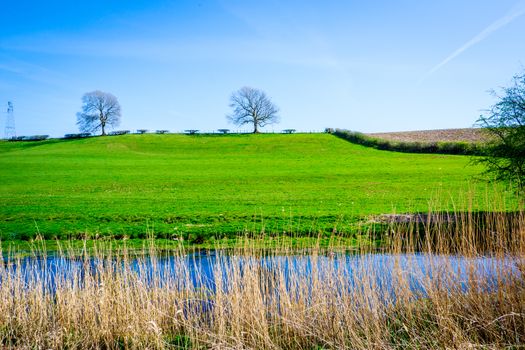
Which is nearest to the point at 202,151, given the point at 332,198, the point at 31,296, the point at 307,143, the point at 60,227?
the point at 307,143

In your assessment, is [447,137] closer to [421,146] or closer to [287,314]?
[421,146]

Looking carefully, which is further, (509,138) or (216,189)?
(216,189)

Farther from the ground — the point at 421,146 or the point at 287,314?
the point at 421,146

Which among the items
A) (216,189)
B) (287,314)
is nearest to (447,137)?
(216,189)

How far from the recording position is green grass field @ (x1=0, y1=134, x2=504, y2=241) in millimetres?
20812

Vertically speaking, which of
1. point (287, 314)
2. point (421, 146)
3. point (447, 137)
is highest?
point (447, 137)

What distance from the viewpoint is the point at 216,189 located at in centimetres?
3441

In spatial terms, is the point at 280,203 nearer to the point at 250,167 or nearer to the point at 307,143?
the point at 250,167

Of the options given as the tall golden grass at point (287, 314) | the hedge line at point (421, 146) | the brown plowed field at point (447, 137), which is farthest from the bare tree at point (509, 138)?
the brown plowed field at point (447, 137)

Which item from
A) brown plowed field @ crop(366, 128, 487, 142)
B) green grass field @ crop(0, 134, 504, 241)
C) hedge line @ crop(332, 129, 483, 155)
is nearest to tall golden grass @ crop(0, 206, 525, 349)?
green grass field @ crop(0, 134, 504, 241)

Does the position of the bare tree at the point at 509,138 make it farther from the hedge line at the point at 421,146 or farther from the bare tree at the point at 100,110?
the bare tree at the point at 100,110

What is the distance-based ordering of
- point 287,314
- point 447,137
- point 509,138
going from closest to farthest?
point 287,314 < point 509,138 < point 447,137

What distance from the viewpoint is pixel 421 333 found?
877 cm

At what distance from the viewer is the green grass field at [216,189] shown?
20.8m
